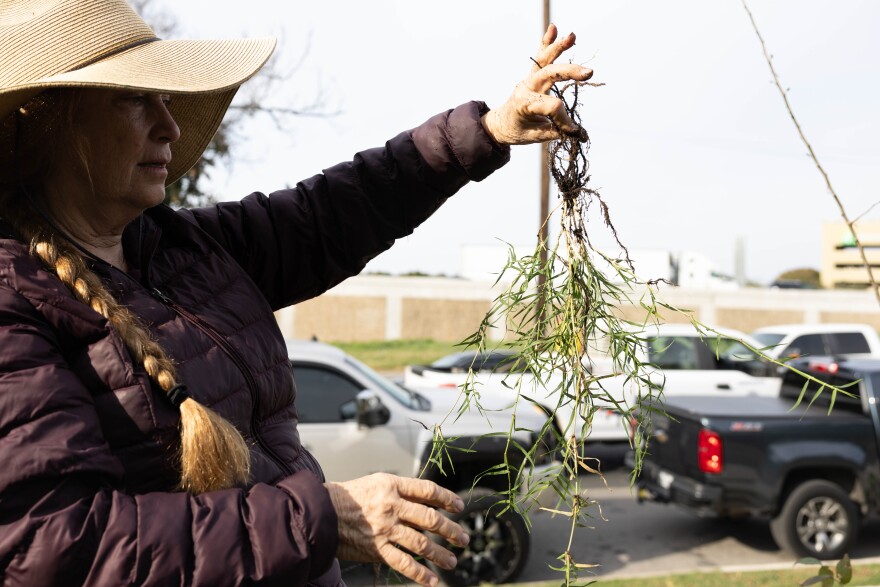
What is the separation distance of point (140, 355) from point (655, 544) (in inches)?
279

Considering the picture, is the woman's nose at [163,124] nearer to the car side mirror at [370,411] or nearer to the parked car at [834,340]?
the car side mirror at [370,411]

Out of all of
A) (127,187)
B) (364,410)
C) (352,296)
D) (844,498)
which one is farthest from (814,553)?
(352,296)

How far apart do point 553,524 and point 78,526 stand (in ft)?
24.5

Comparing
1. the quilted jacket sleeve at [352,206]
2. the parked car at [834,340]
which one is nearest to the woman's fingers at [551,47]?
the quilted jacket sleeve at [352,206]

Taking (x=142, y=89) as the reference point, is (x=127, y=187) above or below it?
below

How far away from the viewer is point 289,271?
220 centimetres

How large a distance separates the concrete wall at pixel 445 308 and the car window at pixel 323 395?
26952 mm

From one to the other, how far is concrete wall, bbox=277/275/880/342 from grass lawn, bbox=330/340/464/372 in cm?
88

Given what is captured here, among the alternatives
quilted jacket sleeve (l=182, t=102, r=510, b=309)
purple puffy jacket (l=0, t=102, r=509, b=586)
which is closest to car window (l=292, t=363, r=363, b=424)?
quilted jacket sleeve (l=182, t=102, r=510, b=309)

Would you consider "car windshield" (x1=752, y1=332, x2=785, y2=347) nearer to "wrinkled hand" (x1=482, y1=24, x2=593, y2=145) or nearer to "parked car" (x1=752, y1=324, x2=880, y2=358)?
"parked car" (x1=752, y1=324, x2=880, y2=358)

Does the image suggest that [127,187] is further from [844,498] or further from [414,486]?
[844,498]

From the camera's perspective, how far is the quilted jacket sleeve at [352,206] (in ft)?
7.05

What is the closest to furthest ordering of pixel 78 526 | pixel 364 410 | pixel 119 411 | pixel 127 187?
pixel 78 526, pixel 119 411, pixel 127 187, pixel 364 410

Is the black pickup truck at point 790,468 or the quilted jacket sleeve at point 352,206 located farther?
the black pickup truck at point 790,468
